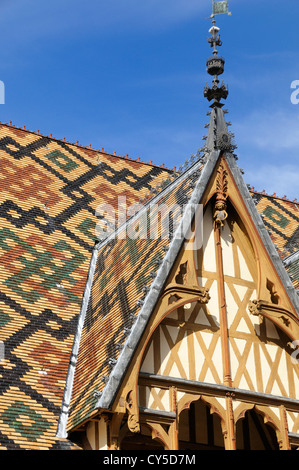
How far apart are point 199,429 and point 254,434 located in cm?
93

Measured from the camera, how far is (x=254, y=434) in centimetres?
1435

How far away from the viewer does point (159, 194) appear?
16.8 m

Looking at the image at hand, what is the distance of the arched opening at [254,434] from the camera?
14156mm

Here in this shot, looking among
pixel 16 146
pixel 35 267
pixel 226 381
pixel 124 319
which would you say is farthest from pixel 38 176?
pixel 226 381

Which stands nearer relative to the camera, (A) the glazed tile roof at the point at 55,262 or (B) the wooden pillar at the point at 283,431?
(B) the wooden pillar at the point at 283,431

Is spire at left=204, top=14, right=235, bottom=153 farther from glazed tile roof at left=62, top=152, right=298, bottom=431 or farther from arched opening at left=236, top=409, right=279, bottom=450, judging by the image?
arched opening at left=236, top=409, right=279, bottom=450

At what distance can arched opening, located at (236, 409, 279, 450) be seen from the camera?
46.4 ft

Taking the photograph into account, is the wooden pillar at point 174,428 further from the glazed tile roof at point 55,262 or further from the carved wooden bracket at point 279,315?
the carved wooden bracket at point 279,315

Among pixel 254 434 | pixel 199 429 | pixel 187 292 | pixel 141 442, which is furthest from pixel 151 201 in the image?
pixel 141 442

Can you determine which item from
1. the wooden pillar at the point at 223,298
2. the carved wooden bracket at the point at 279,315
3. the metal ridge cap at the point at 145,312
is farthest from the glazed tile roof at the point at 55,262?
the carved wooden bracket at the point at 279,315

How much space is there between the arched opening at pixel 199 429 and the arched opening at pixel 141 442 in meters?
0.59
